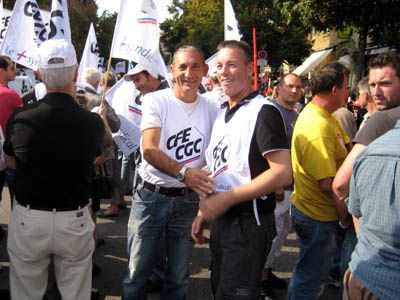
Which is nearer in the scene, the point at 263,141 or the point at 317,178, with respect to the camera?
the point at 263,141

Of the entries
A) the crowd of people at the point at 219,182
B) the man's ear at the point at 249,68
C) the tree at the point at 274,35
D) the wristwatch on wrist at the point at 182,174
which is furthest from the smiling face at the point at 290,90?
the tree at the point at 274,35

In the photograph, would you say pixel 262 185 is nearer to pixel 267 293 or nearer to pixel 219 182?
pixel 219 182

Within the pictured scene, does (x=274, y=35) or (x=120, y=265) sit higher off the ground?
(x=274, y=35)

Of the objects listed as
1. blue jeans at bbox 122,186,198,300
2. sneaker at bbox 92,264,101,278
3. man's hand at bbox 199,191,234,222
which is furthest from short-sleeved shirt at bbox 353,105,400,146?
sneaker at bbox 92,264,101,278

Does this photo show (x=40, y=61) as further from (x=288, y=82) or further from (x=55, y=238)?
(x=288, y=82)

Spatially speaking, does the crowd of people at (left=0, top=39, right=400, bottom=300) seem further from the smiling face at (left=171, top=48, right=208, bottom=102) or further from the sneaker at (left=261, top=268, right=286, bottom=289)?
the sneaker at (left=261, top=268, right=286, bottom=289)

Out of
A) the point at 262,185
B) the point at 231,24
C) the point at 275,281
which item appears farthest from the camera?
the point at 231,24

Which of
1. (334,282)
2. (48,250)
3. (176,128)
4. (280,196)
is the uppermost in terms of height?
(176,128)

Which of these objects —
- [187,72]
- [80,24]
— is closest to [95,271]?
[187,72]

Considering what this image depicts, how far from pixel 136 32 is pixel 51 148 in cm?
219

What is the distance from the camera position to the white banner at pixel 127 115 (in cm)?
453

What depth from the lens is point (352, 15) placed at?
1481 cm

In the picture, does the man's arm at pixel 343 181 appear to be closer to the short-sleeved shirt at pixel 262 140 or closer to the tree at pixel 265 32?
the short-sleeved shirt at pixel 262 140

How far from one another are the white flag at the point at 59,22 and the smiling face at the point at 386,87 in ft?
11.7
